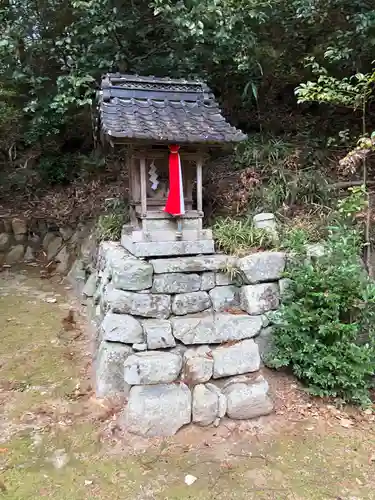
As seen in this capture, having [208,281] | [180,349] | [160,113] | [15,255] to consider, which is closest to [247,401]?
[180,349]

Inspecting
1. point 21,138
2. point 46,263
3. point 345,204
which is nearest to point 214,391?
point 345,204

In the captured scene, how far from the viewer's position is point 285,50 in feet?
24.2

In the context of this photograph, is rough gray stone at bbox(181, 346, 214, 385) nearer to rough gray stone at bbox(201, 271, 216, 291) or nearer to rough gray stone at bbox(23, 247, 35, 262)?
rough gray stone at bbox(201, 271, 216, 291)

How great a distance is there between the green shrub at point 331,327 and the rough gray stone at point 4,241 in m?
6.73

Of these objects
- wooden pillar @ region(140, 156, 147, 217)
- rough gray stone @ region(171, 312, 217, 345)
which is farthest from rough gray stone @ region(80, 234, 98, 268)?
rough gray stone @ region(171, 312, 217, 345)

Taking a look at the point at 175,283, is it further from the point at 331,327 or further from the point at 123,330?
the point at 331,327

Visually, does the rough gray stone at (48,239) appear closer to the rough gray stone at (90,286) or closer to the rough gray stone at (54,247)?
the rough gray stone at (54,247)

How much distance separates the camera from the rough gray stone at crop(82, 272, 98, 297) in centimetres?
Answer: 639

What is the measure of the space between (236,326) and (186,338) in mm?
545

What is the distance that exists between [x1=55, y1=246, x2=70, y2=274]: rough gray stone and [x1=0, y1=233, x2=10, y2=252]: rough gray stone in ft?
3.99

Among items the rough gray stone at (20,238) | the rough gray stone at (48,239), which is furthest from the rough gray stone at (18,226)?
the rough gray stone at (48,239)

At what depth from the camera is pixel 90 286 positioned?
21.4 feet

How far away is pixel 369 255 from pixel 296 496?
306cm

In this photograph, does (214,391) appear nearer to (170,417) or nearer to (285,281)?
(170,417)
